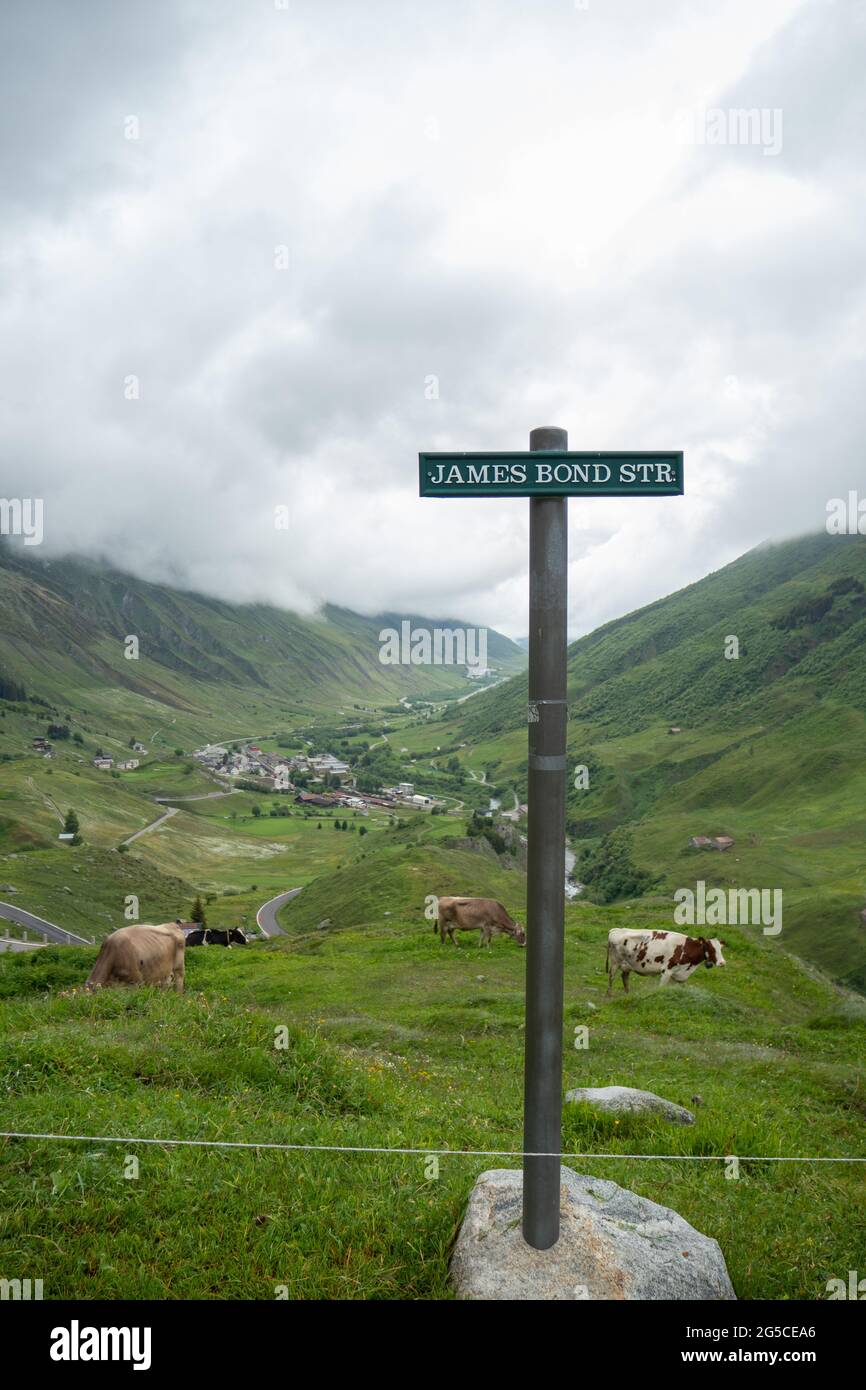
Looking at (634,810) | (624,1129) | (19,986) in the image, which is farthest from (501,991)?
(634,810)

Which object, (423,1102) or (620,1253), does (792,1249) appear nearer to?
(620,1253)

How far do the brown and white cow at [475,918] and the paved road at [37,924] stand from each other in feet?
309

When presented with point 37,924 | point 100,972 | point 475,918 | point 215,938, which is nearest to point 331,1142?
point 100,972

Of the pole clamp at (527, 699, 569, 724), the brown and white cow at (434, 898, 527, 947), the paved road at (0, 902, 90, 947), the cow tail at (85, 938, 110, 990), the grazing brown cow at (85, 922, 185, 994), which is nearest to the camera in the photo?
the pole clamp at (527, 699, 569, 724)

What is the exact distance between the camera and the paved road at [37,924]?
113 metres

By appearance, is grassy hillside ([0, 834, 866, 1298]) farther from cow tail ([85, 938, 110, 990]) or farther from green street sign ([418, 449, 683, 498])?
green street sign ([418, 449, 683, 498])

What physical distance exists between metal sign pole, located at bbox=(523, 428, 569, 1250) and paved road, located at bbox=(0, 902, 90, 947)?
121876 mm

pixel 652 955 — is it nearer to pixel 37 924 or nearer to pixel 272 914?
pixel 272 914

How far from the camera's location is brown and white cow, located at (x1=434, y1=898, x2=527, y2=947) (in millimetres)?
36188

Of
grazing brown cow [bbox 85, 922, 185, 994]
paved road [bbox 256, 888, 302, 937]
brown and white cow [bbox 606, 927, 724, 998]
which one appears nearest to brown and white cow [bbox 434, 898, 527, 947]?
brown and white cow [bbox 606, 927, 724, 998]

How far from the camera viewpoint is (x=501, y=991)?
88.2 ft

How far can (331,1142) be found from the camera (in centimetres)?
814

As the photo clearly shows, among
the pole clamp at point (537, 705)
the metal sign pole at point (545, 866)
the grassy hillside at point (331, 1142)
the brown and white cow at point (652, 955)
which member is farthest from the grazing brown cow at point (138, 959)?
the brown and white cow at point (652, 955)
